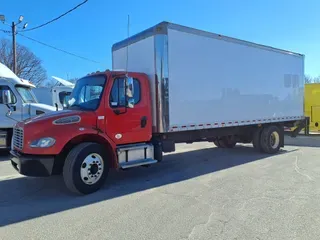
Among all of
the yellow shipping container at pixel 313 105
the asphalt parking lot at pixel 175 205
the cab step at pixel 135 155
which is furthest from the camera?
the yellow shipping container at pixel 313 105

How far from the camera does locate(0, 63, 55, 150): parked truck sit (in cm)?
1029

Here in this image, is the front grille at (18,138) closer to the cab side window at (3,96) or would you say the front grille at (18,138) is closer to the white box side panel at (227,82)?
the white box side panel at (227,82)

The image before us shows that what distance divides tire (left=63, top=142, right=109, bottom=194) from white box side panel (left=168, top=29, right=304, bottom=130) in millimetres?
2137

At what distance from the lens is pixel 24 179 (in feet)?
23.9

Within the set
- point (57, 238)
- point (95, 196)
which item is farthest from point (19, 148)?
point (57, 238)

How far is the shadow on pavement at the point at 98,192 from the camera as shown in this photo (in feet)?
17.1

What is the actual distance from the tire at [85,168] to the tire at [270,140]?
6.42 meters

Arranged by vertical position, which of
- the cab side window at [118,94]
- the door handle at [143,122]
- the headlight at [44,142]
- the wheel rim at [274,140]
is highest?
the cab side window at [118,94]

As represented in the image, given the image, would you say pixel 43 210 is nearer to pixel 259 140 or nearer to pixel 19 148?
pixel 19 148

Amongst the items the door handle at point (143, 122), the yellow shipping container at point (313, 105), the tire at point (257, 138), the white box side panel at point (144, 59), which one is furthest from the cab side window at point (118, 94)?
the yellow shipping container at point (313, 105)

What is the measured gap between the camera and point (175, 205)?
5.22 metres

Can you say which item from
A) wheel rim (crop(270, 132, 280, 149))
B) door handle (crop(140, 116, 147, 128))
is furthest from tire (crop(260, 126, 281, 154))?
door handle (crop(140, 116, 147, 128))

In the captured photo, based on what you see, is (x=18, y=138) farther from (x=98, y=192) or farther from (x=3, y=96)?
(x=3, y=96)

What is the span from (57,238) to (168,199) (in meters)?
2.19
